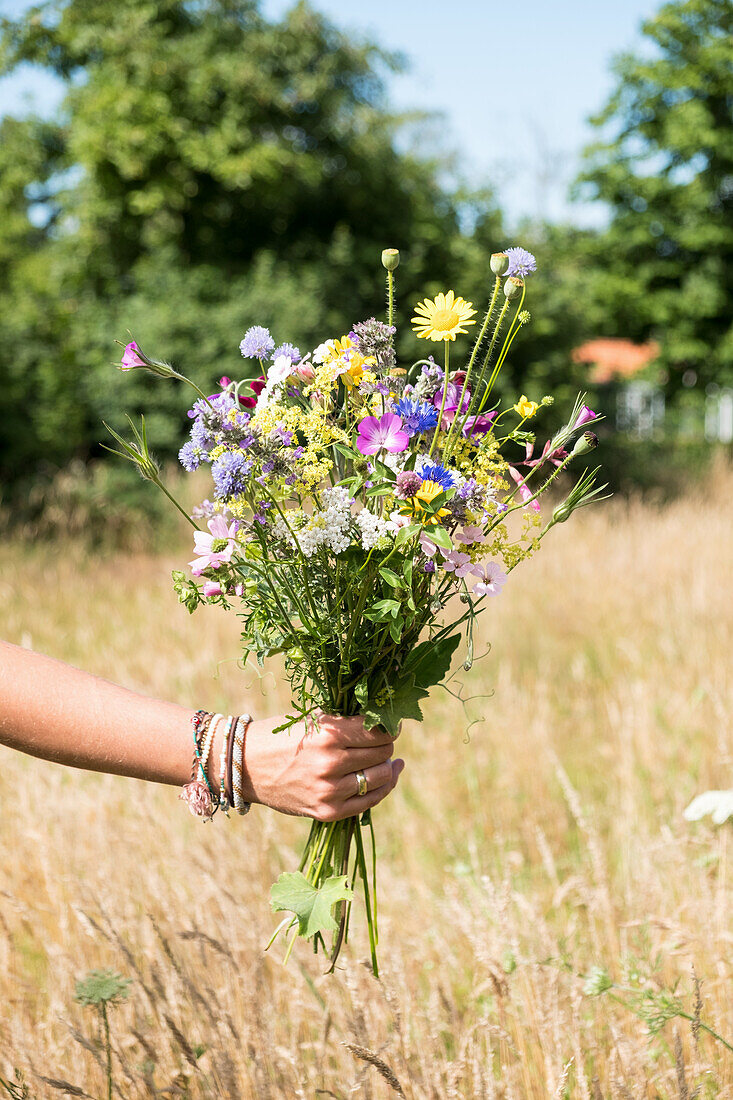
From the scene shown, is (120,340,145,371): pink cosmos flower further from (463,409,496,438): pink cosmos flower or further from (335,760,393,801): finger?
(335,760,393,801): finger

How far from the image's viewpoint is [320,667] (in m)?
1.43

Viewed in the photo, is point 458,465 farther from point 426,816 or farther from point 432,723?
point 432,723

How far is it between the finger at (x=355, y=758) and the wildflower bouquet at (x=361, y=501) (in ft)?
0.21

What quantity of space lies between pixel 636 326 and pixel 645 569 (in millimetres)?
9859

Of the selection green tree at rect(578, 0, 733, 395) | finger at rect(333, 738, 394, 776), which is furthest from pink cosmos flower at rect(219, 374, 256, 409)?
green tree at rect(578, 0, 733, 395)

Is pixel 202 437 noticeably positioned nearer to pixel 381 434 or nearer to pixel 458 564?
pixel 381 434

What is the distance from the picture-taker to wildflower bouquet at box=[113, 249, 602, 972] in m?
1.24

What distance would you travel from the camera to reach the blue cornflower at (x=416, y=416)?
1227 mm

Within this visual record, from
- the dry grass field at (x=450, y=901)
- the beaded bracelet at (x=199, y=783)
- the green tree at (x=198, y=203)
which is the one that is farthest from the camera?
the green tree at (x=198, y=203)

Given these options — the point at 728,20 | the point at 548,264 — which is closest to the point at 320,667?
the point at 548,264

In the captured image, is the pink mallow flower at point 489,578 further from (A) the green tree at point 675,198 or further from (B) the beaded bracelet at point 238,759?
(A) the green tree at point 675,198

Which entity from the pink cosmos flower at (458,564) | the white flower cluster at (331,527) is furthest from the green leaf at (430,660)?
the white flower cluster at (331,527)

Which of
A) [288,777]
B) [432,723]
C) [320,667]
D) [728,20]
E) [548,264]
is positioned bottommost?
[288,777]

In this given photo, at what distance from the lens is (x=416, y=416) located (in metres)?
1.23
